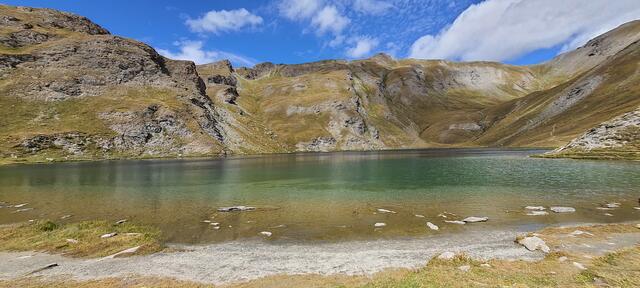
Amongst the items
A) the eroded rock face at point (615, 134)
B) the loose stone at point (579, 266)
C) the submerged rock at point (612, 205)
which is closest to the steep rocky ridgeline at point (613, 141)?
the eroded rock face at point (615, 134)

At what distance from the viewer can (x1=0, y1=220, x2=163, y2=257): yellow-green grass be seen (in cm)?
2628

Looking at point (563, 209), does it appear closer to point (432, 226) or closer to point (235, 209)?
point (432, 226)

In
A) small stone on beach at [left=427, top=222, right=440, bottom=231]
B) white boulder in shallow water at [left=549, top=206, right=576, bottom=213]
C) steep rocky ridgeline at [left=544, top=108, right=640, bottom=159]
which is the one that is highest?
steep rocky ridgeline at [left=544, top=108, right=640, bottom=159]

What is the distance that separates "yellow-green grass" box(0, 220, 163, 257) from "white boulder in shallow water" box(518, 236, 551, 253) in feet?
87.6

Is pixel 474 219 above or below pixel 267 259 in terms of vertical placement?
above

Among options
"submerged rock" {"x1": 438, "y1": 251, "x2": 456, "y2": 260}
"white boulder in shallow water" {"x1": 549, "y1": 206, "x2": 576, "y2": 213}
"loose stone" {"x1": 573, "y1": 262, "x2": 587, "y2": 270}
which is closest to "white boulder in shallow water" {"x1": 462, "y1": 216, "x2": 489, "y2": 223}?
"white boulder in shallow water" {"x1": 549, "y1": 206, "x2": 576, "y2": 213}

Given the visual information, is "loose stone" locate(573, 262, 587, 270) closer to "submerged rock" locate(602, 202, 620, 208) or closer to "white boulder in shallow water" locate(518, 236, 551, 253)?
"white boulder in shallow water" locate(518, 236, 551, 253)

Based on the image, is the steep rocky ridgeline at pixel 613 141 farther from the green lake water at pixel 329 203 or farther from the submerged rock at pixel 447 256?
the submerged rock at pixel 447 256

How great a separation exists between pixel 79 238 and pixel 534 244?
3541cm

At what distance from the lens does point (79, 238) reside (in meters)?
29.4

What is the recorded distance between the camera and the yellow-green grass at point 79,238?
86.2 feet

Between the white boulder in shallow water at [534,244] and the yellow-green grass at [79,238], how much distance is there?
1051 inches

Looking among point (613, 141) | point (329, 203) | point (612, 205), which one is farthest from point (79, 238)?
point (613, 141)

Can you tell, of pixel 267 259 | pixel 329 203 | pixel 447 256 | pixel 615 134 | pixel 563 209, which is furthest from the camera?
pixel 615 134
